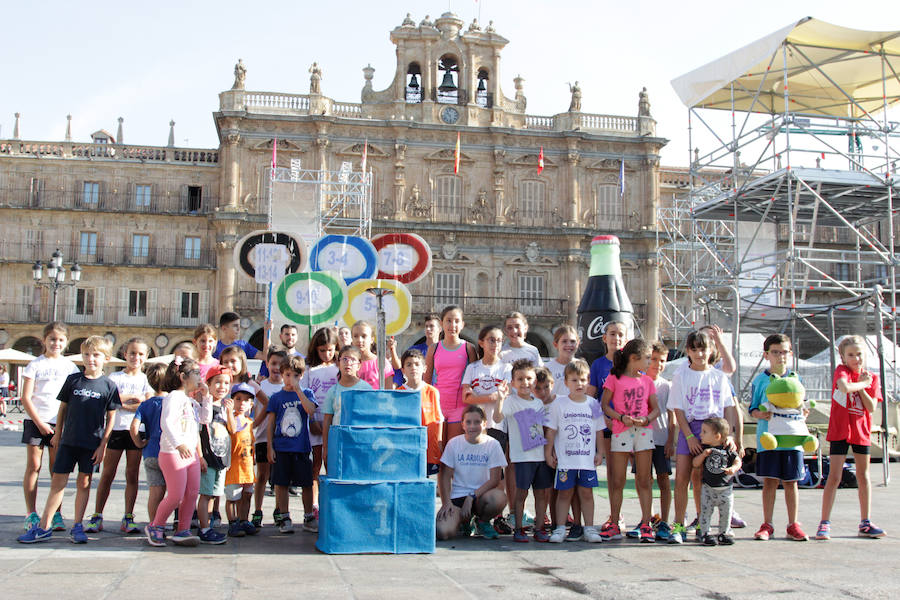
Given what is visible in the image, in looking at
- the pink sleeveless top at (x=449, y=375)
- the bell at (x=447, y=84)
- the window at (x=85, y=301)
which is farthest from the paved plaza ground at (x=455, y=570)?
the bell at (x=447, y=84)

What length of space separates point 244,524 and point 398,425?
4.85 feet

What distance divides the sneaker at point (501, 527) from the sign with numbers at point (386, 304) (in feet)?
8.43

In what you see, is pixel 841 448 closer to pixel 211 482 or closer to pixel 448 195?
pixel 211 482

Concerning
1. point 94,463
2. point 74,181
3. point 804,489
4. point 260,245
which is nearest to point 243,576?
point 94,463

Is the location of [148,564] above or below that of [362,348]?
below

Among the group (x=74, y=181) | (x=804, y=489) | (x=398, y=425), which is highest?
(x=74, y=181)

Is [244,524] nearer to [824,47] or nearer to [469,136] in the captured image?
[824,47]

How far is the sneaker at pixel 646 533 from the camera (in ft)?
20.6

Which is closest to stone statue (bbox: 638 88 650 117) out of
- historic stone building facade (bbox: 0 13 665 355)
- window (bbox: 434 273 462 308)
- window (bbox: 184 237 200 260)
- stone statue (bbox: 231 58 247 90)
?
historic stone building facade (bbox: 0 13 665 355)

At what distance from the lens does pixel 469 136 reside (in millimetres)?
33875

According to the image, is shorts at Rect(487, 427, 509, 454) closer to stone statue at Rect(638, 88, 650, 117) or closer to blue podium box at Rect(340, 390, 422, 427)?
blue podium box at Rect(340, 390, 422, 427)

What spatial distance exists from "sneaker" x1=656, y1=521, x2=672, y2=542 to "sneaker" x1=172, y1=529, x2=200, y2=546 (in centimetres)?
324

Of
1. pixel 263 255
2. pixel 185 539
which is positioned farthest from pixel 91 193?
pixel 185 539

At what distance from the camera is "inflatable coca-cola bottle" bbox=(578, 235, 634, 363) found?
1154 cm
